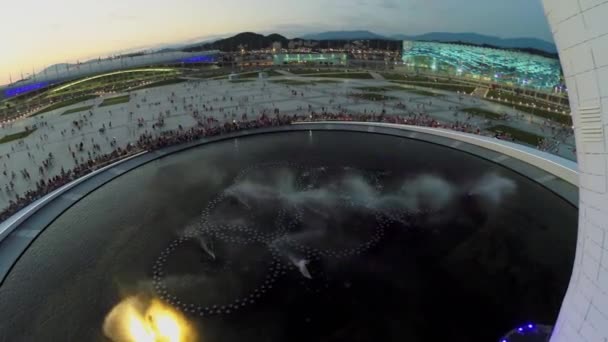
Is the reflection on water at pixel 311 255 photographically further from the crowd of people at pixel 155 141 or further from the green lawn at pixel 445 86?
the green lawn at pixel 445 86

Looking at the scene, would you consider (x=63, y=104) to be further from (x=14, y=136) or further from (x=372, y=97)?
(x=372, y=97)

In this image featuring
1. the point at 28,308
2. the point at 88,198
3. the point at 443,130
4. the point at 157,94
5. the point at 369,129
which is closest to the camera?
the point at 28,308

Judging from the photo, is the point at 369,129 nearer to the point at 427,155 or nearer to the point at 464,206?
the point at 427,155

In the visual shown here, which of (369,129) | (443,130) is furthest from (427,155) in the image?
(369,129)

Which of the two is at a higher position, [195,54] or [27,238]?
[195,54]

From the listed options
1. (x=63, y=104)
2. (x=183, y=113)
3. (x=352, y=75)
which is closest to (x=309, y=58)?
(x=352, y=75)

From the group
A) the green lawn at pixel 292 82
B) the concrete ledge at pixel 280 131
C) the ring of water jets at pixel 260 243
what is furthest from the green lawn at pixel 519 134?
the green lawn at pixel 292 82
